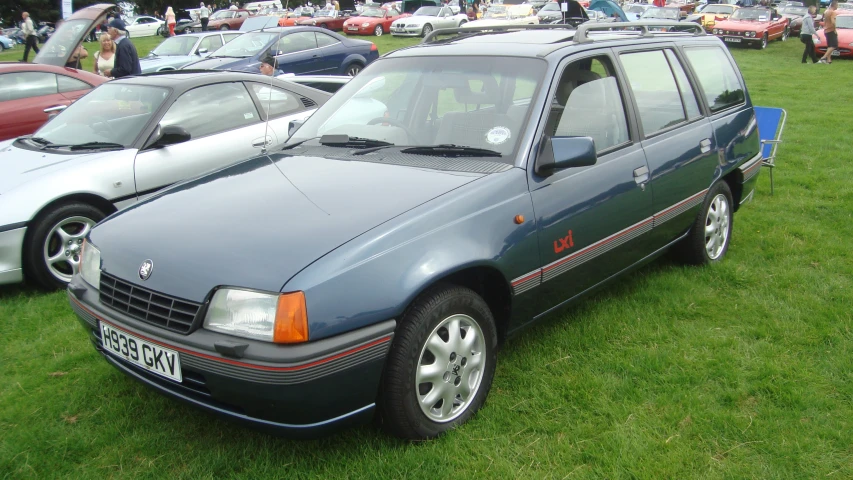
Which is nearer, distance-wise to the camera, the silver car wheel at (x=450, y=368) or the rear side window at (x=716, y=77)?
the silver car wheel at (x=450, y=368)

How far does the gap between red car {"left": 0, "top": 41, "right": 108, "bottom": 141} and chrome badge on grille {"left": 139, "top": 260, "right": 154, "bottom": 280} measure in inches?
220

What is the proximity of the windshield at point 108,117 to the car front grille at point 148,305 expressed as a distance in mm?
2750

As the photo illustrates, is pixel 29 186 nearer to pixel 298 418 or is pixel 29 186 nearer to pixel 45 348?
pixel 45 348

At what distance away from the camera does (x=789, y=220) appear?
5.84m

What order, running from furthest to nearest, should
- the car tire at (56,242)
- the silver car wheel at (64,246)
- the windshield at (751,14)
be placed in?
1. the windshield at (751,14)
2. the silver car wheel at (64,246)
3. the car tire at (56,242)

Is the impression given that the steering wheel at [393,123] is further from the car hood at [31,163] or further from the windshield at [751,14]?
the windshield at [751,14]

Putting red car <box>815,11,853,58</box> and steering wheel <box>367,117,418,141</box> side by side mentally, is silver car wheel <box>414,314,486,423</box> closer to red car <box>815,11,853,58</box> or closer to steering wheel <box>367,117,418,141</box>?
steering wheel <box>367,117,418,141</box>

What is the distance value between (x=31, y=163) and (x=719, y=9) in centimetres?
2854

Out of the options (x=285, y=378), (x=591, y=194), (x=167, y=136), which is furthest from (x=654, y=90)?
(x=167, y=136)

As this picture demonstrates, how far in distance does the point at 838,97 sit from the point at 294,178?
12.9 m

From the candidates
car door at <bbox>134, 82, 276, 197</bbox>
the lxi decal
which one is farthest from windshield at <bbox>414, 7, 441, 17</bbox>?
the lxi decal

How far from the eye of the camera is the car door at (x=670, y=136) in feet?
13.1

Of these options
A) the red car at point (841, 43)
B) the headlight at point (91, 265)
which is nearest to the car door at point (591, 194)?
the headlight at point (91, 265)

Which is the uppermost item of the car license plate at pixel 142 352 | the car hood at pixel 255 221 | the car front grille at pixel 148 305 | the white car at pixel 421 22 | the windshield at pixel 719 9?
the windshield at pixel 719 9
